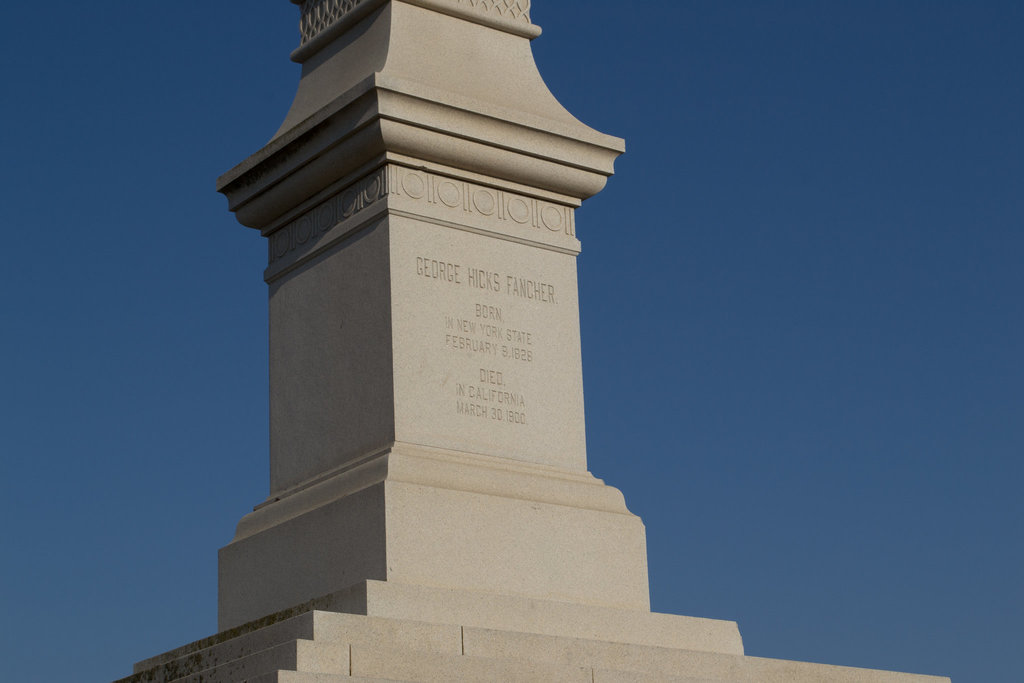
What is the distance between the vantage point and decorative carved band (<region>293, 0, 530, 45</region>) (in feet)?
47.5

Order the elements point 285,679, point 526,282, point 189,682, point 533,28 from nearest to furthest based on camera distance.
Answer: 1. point 285,679
2. point 189,682
3. point 526,282
4. point 533,28

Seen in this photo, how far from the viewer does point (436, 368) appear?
13.0 m

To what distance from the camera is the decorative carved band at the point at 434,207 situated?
43.4 ft

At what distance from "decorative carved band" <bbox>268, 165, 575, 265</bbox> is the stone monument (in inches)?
0.8

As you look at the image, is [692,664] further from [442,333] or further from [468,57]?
[468,57]

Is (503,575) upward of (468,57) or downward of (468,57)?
downward

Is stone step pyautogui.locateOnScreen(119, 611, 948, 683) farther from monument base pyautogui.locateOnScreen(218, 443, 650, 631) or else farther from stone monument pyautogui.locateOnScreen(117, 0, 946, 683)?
monument base pyautogui.locateOnScreen(218, 443, 650, 631)

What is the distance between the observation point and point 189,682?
35.7 ft

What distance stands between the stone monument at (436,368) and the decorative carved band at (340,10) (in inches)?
1.2

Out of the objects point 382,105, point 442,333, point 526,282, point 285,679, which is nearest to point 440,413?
point 442,333

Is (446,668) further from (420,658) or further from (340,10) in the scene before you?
(340,10)

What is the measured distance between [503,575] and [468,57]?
179 inches

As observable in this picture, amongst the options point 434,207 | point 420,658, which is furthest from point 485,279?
point 420,658

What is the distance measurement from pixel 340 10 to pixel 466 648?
20.8 ft
